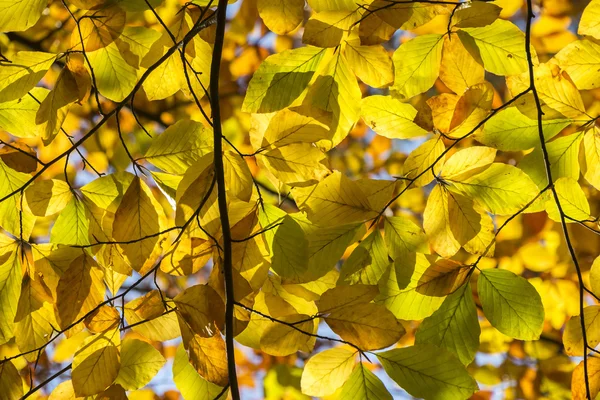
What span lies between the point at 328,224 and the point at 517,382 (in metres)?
2.34

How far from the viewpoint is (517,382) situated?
263cm

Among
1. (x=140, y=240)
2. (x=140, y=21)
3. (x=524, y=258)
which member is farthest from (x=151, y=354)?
(x=140, y=21)

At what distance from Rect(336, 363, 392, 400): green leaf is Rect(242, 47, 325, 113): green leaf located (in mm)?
339

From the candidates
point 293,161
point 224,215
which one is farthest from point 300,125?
point 224,215

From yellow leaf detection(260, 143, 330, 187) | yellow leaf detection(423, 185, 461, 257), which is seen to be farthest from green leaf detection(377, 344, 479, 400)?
yellow leaf detection(260, 143, 330, 187)

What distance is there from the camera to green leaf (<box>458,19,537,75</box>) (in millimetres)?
679

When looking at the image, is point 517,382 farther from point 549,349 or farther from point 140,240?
point 140,240

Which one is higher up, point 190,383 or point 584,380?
point 190,383

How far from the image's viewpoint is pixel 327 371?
0.69 meters

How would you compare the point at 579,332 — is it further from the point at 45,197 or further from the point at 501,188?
the point at 45,197

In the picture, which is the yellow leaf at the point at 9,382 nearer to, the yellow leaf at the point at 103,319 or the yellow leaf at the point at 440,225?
the yellow leaf at the point at 103,319

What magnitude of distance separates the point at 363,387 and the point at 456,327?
14 centimetres

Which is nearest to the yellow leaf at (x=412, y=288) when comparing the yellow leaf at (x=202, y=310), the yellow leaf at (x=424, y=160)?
the yellow leaf at (x=424, y=160)

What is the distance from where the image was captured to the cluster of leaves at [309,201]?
648 millimetres
